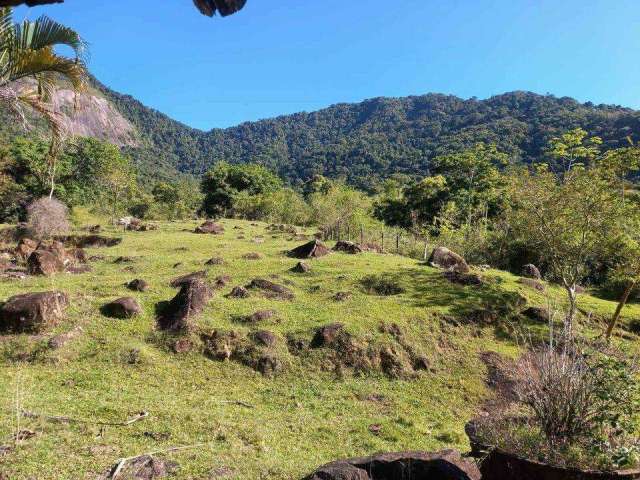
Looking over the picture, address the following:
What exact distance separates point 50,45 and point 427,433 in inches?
373

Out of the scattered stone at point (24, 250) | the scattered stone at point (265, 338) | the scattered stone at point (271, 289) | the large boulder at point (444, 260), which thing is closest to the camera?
the scattered stone at point (265, 338)

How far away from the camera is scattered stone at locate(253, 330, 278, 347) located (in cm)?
1248

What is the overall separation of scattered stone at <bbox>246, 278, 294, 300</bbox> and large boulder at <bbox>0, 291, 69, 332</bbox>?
6067 mm

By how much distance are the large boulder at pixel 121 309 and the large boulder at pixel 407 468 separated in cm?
941

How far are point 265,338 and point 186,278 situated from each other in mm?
5698

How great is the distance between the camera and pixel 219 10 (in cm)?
260

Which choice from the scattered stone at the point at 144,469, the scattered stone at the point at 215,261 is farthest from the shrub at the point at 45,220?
the scattered stone at the point at 144,469

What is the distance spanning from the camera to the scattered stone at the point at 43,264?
1781cm

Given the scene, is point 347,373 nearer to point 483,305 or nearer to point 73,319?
point 483,305

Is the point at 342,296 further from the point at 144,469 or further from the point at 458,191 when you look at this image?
the point at 458,191

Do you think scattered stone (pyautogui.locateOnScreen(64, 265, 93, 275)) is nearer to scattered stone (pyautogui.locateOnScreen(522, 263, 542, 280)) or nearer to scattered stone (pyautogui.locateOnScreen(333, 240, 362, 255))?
scattered stone (pyautogui.locateOnScreen(333, 240, 362, 255))

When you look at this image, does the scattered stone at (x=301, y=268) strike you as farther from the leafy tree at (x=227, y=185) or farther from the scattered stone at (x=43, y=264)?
the leafy tree at (x=227, y=185)

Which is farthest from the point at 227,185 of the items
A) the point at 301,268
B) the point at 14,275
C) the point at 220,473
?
the point at 220,473

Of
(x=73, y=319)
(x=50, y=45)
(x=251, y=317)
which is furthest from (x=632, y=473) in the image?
(x=73, y=319)
